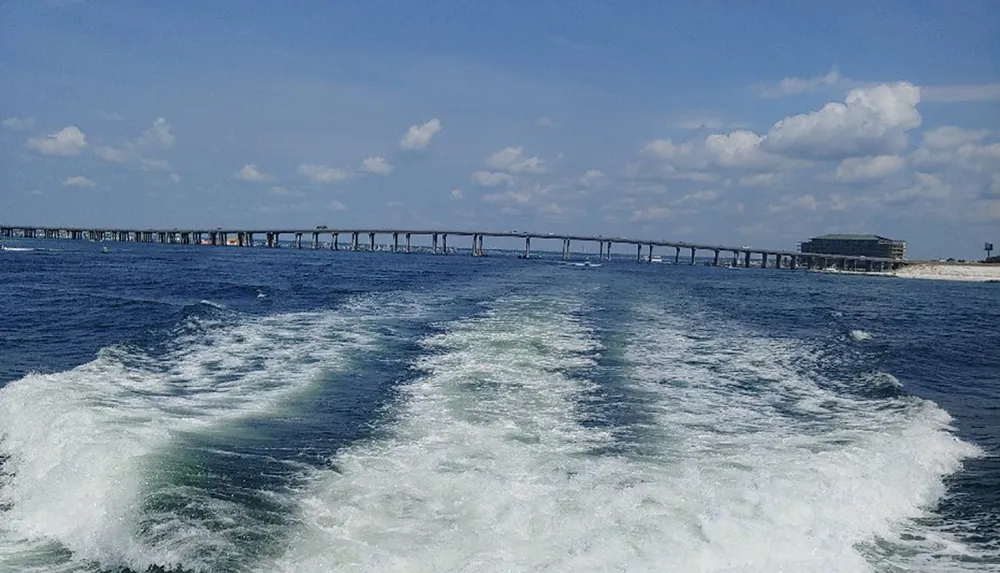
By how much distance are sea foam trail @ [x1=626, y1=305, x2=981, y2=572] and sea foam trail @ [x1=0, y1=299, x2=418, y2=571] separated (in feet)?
18.7

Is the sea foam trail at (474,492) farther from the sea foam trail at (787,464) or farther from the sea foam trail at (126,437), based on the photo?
the sea foam trail at (126,437)

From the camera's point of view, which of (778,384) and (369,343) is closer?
(778,384)

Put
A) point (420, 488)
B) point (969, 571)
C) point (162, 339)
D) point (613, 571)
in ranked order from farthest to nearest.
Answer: point (162, 339)
point (420, 488)
point (969, 571)
point (613, 571)

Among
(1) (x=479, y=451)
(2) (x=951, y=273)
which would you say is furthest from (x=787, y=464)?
(2) (x=951, y=273)

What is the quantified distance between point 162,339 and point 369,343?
6.21 metres

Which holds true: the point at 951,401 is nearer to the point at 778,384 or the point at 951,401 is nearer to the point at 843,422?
the point at 778,384

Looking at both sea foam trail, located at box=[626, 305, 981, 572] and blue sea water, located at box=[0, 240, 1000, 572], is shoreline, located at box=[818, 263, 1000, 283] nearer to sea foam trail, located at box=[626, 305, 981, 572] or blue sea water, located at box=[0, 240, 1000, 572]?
blue sea water, located at box=[0, 240, 1000, 572]

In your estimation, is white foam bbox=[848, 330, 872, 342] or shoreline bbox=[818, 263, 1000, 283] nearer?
white foam bbox=[848, 330, 872, 342]

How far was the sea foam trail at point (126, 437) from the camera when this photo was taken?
8258mm

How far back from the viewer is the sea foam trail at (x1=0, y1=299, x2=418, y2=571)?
8258 millimetres

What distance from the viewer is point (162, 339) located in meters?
22.6

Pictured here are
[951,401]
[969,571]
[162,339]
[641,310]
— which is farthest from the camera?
[641,310]

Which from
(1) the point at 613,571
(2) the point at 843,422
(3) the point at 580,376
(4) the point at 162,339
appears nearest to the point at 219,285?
(4) the point at 162,339

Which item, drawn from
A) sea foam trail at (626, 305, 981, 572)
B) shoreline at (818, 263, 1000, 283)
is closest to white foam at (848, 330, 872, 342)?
sea foam trail at (626, 305, 981, 572)
